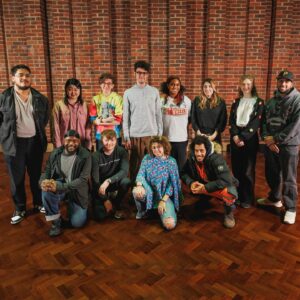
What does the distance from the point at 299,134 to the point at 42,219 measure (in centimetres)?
268

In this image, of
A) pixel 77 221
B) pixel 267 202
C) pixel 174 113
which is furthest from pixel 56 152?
pixel 267 202

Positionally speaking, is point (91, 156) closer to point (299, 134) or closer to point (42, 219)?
point (42, 219)

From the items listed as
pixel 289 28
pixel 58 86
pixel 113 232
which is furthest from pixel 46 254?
pixel 289 28

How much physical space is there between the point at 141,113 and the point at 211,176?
995 mm

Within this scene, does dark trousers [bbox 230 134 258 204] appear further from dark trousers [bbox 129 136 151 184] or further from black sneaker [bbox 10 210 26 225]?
black sneaker [bbox 10 210 26 225]

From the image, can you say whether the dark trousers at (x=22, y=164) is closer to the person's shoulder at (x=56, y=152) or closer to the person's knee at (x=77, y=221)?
the person's shoulder at (x=56, y=152)

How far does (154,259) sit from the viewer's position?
261 cm

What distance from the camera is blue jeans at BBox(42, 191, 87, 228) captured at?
296cm

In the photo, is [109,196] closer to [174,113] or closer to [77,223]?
[77,223]

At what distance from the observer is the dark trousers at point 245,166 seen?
11.2 ft

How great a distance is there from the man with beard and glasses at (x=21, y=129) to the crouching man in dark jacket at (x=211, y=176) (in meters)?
1.55

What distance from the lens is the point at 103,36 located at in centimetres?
598

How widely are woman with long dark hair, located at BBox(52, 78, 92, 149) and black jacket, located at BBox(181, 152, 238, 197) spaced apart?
125 cm

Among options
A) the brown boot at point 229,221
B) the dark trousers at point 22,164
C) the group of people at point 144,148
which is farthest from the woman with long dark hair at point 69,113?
the brown boot at point 229,221
